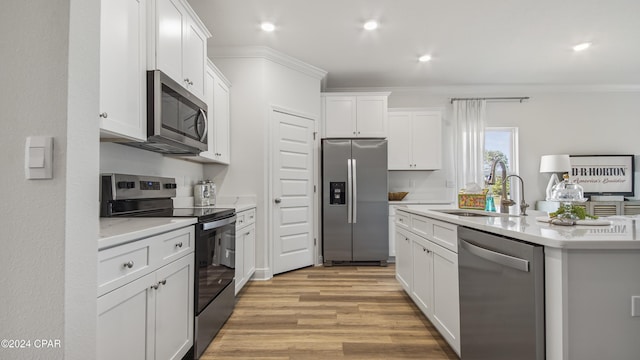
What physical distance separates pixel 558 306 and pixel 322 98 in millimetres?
3754

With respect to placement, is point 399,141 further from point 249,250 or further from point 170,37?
point 170,37

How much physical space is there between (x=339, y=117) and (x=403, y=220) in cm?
201

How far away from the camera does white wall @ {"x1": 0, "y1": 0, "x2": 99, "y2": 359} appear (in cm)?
70

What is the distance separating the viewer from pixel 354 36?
3.26 m

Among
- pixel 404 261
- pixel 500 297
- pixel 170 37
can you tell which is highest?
pixel 170 37

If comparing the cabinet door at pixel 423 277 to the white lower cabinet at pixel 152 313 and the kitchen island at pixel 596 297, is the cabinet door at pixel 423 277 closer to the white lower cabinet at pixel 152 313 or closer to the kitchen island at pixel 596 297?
the kitchen island at pixel 596 297

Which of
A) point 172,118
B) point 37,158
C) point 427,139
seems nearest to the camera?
point 37,158

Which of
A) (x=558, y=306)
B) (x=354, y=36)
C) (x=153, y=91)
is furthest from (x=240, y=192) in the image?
(x=558, y=306)

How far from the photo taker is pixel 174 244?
1.52 m

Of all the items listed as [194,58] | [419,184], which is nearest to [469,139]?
[419,184]

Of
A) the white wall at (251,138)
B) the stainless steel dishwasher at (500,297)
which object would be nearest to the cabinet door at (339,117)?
the white wall at (251,138)

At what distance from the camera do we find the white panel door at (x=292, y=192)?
356 centimetres

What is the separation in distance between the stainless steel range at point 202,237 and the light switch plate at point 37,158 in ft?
3.68

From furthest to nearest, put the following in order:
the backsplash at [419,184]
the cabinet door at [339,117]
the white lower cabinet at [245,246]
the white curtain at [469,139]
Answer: the backsplash at [419,184] → the white curtain at [469,139] → the cabinet door at [339,117] → the white lower cabinet at [245,246]
